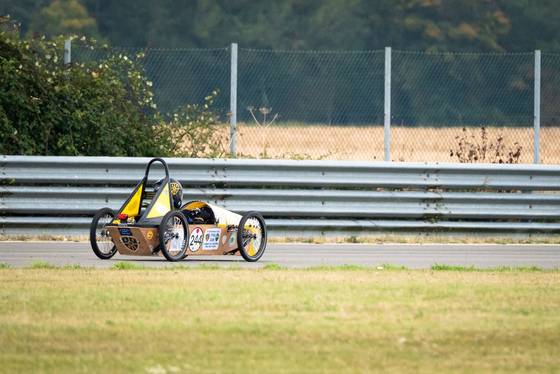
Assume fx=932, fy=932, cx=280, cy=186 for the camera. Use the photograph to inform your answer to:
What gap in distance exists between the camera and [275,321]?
5.98m

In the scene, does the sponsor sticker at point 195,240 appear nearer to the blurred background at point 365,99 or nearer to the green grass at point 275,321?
the green grass at point 275,321

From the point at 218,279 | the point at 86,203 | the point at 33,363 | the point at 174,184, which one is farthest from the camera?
the point at 86,203

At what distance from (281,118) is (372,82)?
1543 millimetres

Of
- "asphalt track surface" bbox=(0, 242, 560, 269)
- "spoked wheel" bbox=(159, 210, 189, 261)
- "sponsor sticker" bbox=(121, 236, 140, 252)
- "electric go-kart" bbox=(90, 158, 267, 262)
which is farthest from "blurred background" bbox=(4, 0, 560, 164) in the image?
"sponsor sticker" bbox=(121, 236, 140, 252)

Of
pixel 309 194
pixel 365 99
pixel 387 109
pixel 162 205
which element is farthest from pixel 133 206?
pixel 365 99

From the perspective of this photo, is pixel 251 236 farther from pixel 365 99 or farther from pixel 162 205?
pixel 365 99

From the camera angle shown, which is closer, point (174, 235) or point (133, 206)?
point (174, 235)

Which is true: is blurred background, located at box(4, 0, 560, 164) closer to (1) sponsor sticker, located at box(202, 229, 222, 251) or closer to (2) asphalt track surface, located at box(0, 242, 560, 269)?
(2) asphalt track surface, located at box(0, 242, 560, 269)

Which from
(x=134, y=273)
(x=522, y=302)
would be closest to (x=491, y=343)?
(x=522, y=302)

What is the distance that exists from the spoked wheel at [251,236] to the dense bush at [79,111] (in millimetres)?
4266

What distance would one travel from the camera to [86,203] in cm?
1234

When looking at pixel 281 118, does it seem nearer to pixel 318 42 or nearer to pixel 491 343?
pixel 491 343

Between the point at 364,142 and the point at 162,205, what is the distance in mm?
5378

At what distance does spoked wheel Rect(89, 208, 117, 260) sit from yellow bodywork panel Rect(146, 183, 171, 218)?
0.54m
